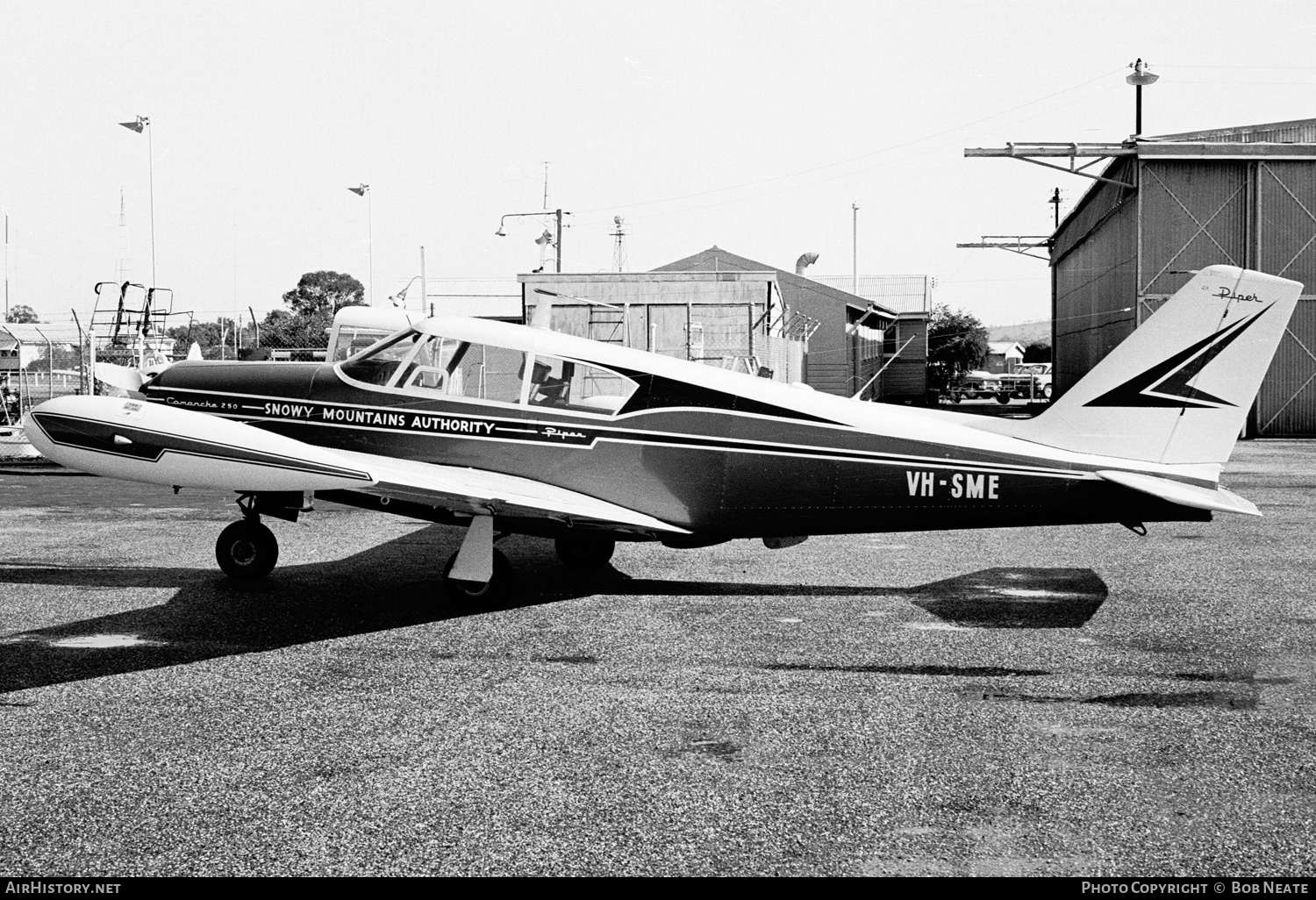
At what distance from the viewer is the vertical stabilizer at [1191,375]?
8.50 m

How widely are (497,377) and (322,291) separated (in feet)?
358

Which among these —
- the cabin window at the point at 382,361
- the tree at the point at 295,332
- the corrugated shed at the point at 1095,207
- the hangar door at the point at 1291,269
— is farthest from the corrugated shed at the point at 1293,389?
the tree at the point at 295,332

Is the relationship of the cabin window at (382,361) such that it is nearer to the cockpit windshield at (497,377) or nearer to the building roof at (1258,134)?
the cockpit windshield at (497,377)

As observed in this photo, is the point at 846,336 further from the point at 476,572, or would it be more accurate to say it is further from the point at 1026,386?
the point at 476,572

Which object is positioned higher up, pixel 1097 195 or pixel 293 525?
pixel 1097 195

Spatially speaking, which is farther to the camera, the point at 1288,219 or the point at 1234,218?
the point at 1234,218

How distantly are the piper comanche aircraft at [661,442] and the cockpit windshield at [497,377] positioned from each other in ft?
0.05

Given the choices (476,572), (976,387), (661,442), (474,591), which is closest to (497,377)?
(661,442)

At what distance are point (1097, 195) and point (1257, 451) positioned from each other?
728 inches

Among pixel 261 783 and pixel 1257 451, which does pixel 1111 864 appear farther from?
pixel 1257 451

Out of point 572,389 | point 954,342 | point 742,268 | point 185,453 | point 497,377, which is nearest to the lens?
point 185,453

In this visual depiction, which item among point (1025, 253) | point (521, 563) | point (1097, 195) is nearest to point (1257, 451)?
point (1097, 195)

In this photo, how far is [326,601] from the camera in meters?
9.16

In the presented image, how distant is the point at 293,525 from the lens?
1357 centimetres
